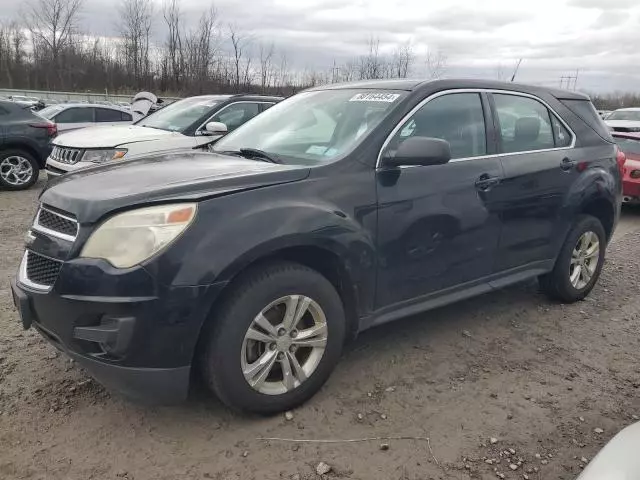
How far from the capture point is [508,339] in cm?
414

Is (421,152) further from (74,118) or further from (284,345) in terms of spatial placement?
(74,118)

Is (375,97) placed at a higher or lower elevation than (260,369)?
higher

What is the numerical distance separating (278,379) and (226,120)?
5968mm

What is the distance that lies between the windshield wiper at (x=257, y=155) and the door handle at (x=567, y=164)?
91.2 inches

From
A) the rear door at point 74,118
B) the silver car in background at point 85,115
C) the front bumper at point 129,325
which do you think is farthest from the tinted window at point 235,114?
the rear door at point 74,118

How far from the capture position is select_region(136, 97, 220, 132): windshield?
8.23 metres

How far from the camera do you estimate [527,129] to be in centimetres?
430

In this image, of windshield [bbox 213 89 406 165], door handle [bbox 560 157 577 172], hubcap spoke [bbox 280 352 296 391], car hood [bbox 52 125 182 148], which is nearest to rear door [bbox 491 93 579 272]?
door handle [bbox 560 157 577 172]

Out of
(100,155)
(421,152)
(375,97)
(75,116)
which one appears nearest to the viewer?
(421,152)

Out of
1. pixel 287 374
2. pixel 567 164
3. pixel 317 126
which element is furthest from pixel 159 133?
pixel 287 374

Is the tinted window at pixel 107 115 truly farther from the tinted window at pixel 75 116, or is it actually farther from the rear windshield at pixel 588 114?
the rear windshield at pixel 588 114

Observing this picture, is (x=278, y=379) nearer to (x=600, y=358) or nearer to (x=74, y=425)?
(x=74, y=425)

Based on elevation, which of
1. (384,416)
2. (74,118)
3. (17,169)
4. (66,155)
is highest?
(74,118)

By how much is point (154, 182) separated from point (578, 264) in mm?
3614
